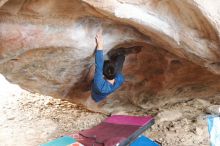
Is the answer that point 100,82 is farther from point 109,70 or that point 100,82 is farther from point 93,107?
point 93,107

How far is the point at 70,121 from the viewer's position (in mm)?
4004

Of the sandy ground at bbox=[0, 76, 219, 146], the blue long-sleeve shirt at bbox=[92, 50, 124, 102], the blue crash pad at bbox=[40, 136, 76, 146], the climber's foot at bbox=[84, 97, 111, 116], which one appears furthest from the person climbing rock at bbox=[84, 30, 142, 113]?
the sandy ground at bbox=[0, 76, 219, 146]

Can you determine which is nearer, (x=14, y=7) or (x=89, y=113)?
(x=14, y=7)

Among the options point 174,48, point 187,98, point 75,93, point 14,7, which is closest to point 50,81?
point 75,93

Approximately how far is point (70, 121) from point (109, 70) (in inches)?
50.9

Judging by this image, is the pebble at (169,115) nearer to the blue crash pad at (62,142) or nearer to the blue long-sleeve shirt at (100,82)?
the blue long-sleeve shirt at (100,82)

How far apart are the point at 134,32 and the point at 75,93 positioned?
1.07 m

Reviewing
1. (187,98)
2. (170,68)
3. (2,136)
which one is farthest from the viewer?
(187,98)

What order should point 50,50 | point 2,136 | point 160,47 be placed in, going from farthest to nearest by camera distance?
1. point 2,136
2. point 160,47
3. point 50,50

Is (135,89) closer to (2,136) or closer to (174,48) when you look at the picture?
(174,48)

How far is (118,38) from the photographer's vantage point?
2.78 metres

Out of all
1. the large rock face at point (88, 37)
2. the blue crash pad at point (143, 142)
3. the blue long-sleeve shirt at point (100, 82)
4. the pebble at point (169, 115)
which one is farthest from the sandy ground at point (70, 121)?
the blue long-sleeve shirt at point (100, 82)

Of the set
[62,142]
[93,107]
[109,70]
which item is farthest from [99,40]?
[93,107]

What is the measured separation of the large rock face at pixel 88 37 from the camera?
7.40 ft
